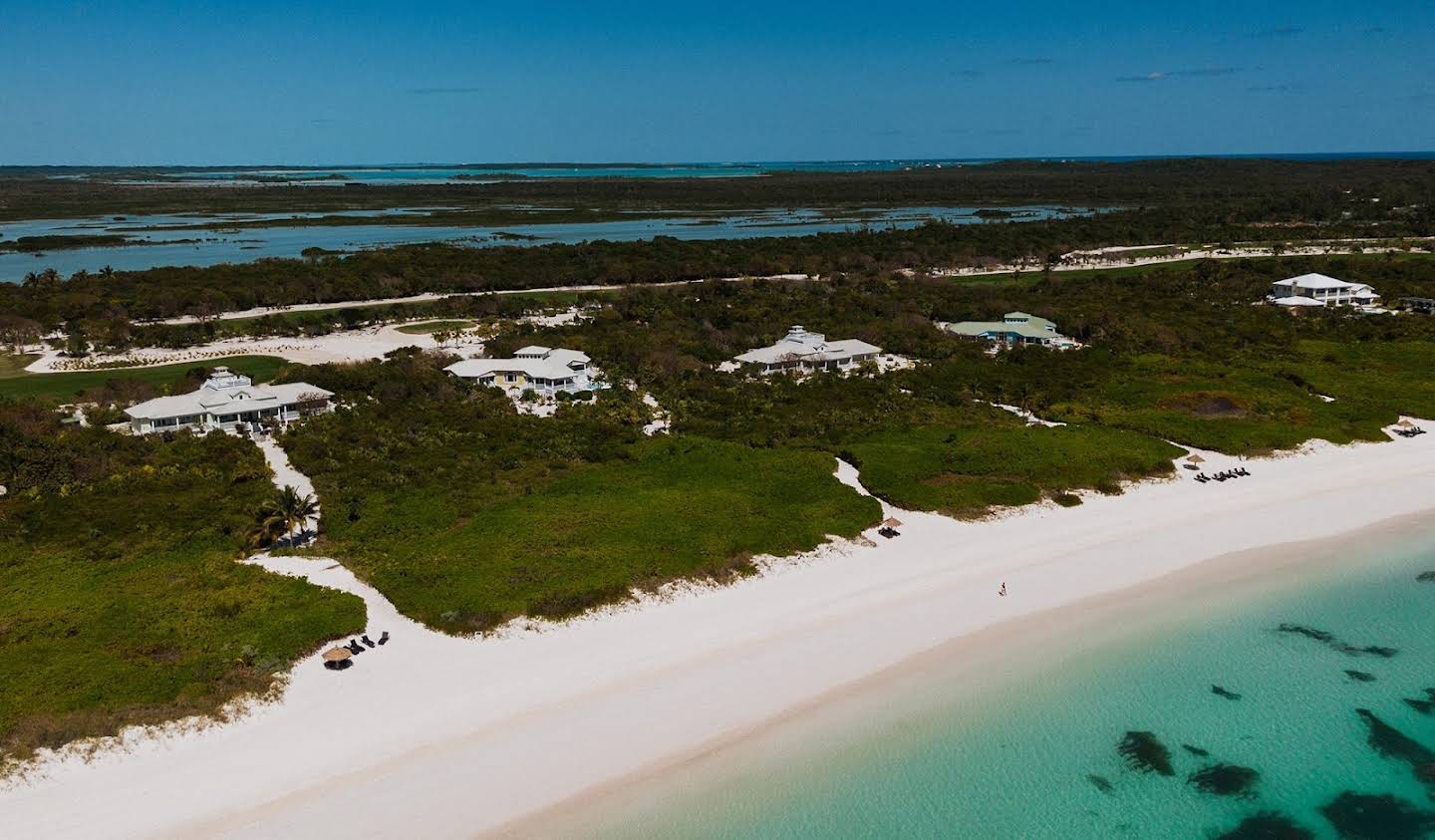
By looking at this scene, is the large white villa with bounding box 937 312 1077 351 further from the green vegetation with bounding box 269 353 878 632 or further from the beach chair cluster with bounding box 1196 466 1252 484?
the green vegetation with bounding box 269 353 878 632

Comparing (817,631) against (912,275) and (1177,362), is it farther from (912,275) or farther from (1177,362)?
(912,275)

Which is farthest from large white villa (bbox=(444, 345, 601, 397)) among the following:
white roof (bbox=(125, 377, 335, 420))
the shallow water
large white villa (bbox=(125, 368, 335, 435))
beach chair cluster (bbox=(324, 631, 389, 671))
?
the shallow water

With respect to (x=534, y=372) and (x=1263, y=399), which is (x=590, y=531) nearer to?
(x=534, y=372)

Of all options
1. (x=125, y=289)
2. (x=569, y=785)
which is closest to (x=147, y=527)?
(x=569, y=785)

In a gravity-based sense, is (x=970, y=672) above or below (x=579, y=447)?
below

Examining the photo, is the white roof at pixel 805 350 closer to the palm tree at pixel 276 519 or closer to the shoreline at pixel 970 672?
the shoreline at pixel 970 672

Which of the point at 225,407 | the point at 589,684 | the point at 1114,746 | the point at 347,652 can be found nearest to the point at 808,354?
the point at 225,407
